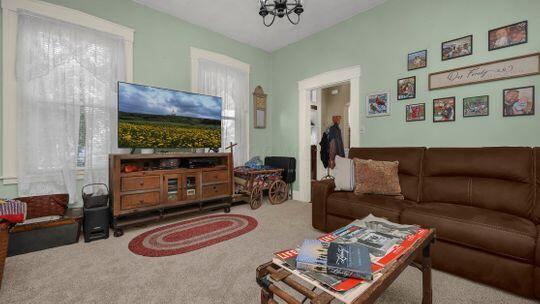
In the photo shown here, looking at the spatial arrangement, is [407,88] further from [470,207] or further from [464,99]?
[470,207]

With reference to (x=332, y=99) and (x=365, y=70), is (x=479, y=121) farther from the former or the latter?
(x=332, y=99)

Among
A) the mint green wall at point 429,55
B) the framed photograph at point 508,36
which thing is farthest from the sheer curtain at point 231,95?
the framed photograph at point 508,36

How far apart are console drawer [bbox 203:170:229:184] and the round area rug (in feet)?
1.65

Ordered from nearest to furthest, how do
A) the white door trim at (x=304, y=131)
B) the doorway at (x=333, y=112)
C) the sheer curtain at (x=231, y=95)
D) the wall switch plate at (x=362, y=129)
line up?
the wall switch plate at (x=362, y=129), the sheer curtain at (x=231, y=95), the white door trim at (x=304, y=131), the doorway at (x=333, y=112)

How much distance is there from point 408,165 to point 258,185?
211 cm

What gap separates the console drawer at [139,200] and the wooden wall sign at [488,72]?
3.58m

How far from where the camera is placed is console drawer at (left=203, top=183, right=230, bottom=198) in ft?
10.4

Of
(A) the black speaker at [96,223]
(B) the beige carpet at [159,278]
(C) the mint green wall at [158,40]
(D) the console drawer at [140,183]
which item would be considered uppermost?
(C) the mint green wall at [158,40]

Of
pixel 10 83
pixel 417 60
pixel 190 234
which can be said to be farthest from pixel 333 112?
pixel 10 83

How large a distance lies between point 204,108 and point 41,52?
1.80 metres

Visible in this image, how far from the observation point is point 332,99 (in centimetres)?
575

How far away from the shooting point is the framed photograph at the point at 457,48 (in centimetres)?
244

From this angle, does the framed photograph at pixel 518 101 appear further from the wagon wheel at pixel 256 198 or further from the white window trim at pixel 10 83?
the white window trim at pixel 10 83

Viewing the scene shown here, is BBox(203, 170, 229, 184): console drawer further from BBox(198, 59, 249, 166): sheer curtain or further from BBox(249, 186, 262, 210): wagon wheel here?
BBox(198, 59, 249, 166): sheer curtain
